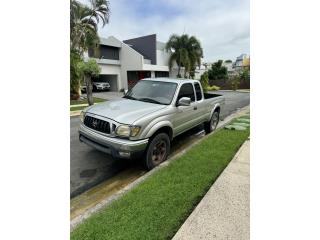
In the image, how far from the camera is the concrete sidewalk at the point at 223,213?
2.30 metres

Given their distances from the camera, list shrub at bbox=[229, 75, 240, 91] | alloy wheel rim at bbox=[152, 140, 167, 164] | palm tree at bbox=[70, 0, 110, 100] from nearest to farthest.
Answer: alloy wheel rim at bbox=[152, 140, 167, 164] < palm tree at bbox=[70, 0, 110, 100] < shrub at bbox=[229, 75, 240, 91]

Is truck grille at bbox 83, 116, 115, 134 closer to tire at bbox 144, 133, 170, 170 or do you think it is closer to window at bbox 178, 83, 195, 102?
tire at bbox 144, 133, 170, 170

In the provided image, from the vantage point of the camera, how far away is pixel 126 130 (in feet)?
11.4

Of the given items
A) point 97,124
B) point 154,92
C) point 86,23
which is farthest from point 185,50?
point 97,124

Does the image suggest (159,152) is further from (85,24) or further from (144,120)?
(85,24)

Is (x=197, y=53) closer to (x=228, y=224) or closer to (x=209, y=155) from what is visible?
(x=209, y=155)

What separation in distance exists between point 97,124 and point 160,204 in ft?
5.96

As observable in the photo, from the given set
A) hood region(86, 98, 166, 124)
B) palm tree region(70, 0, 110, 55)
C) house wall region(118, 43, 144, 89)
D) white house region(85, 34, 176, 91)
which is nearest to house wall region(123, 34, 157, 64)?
white house region(85, 34, 176, 91)

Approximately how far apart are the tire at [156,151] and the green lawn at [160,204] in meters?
0.28

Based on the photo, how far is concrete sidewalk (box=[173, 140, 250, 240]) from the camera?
2.30m

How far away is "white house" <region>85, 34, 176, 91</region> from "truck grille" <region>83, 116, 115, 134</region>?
2296cm

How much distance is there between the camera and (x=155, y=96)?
474cm
